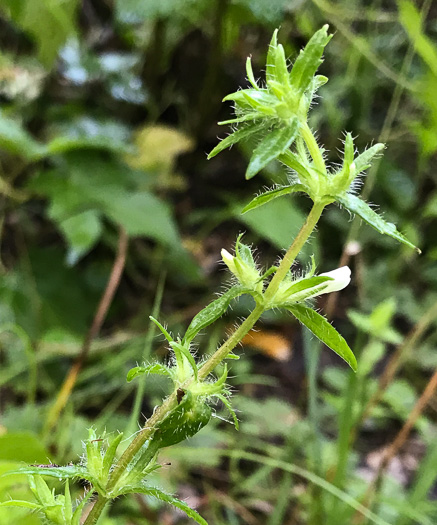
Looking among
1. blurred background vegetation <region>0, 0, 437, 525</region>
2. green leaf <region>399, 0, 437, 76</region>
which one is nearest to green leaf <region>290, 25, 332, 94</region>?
blurred background vegetation <region>0, 0, 437, 525</region>

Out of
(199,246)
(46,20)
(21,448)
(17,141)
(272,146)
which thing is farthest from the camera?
(199,246)

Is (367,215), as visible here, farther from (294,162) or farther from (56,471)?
(56,471)

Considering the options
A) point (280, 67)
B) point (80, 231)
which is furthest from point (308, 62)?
point (80, 231)

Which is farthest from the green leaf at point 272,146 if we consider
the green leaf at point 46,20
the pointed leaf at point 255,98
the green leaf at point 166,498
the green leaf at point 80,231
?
the green leaf at point 46,20

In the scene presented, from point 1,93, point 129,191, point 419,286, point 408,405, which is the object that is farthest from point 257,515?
point 1,93

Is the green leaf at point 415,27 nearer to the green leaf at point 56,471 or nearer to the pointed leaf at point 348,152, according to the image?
the pointed leaf at point 348,152

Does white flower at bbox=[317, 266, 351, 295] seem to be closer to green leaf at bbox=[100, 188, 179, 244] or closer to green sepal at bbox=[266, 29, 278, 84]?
green sepal at bbox=[266, 29, 278, 84]
